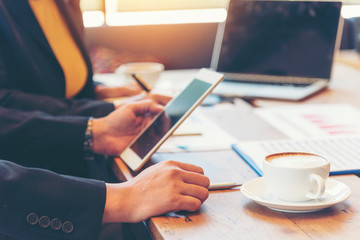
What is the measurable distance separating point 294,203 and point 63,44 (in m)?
1.08

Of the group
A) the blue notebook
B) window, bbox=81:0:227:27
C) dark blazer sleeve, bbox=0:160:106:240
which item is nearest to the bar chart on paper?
the blue notebook

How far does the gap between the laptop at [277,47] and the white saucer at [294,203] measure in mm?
810

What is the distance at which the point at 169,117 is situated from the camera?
3.60 ft

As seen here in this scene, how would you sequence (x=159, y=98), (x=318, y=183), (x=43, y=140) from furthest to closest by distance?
(x=159, y=98), (x=43, y=140), (x=318, y=183)

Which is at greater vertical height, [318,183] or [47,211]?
[318,183]

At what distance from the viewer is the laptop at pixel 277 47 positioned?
1708 millimetres

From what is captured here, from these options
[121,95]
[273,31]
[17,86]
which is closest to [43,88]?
[17,86]

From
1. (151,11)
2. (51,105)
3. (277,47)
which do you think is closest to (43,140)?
(51,105)

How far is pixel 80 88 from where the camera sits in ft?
5.49

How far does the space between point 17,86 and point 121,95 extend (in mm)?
368

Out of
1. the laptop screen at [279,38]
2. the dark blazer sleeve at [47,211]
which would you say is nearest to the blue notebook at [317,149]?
the dark blazer sleeve at [47,211]

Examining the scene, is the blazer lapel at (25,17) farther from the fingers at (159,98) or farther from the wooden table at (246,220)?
the wooden table at (246,220)

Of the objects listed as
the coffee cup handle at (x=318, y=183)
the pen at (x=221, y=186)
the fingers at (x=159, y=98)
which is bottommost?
the pen at (x=221, y=186)

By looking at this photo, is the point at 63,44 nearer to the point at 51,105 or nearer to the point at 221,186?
the point at 51,105
